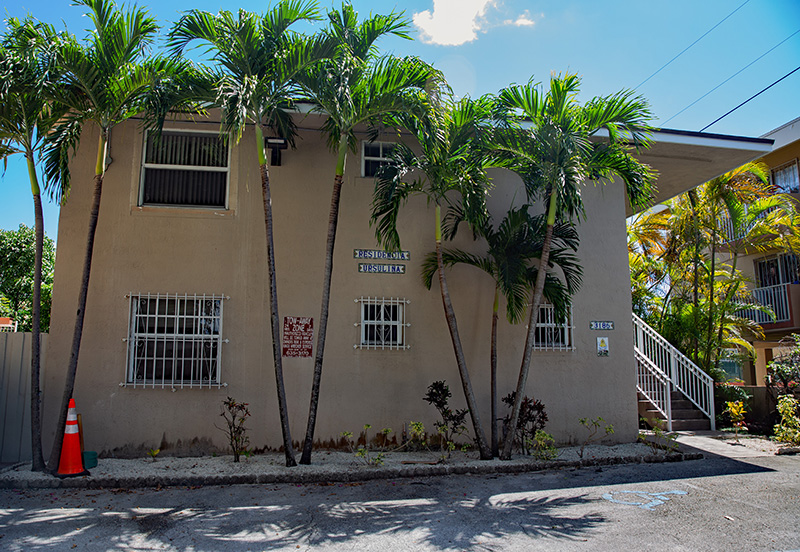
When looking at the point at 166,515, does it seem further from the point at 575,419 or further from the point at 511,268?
the point at 575,419

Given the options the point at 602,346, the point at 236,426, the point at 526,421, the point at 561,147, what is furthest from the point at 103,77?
the point at 602,346

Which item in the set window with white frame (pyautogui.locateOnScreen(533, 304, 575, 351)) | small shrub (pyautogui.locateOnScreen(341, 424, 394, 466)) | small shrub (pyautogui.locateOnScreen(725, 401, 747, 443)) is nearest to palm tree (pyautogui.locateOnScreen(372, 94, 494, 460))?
small shrub (pyautogui.locateOnScreen(341, 424, 394, 466))

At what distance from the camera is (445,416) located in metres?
8.61

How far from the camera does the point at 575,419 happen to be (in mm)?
9758

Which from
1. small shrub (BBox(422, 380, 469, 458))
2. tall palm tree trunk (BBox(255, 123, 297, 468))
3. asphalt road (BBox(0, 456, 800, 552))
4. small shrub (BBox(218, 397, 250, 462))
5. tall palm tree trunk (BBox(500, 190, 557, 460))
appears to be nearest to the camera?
asphalt road (BBox(0, 456, 800, 552))

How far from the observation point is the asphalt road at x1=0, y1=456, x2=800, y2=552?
5039 mm

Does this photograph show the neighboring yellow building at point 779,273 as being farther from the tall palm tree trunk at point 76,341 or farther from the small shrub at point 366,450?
the tall palm tree trunk at point 76,341

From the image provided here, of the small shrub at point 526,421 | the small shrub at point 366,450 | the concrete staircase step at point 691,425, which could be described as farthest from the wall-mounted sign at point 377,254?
the concrete staircase step at point 691,425

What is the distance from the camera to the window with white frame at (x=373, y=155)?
32.0 feet

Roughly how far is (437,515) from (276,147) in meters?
5.96

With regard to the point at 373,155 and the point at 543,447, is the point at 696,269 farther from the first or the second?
the point at 373,155

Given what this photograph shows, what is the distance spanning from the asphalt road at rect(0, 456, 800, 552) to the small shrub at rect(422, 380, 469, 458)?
3.52 ft

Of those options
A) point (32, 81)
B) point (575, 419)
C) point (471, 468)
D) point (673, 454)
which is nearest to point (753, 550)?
point (471, 468)

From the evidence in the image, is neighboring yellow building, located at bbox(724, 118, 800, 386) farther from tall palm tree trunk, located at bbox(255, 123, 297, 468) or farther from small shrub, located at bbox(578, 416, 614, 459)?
tall palm tree trunk, located at bbox(255, 123, 297, 468)
